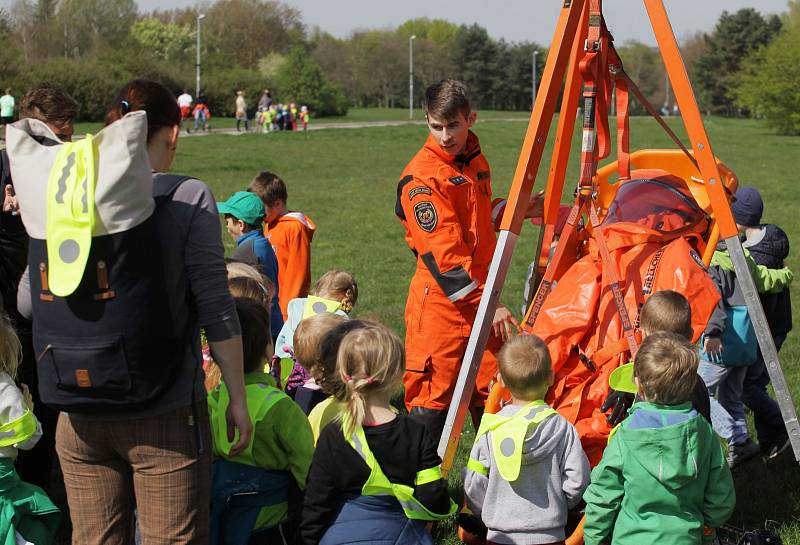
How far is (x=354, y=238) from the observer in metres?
15.3

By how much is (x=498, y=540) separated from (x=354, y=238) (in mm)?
11459

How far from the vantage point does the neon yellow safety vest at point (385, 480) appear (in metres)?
3.45

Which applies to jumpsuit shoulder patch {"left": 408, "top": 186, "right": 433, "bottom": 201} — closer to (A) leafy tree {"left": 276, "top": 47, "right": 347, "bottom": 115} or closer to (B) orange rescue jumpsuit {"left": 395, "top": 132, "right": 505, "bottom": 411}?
(B) orange rescue jumpsuit {"left": 395, "top": 132, "right": 505, "bottom": 411}

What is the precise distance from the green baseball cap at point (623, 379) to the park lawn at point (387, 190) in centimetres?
112

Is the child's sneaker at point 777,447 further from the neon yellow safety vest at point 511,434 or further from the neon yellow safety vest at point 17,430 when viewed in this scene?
the neon yellow safety vest at point 17,430

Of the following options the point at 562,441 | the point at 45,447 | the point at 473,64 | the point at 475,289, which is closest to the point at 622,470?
the point at 562,441

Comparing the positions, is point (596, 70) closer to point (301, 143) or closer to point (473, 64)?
point (301, 143)

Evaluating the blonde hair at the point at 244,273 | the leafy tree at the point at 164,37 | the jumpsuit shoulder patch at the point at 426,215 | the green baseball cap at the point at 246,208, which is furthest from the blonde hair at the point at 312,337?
the leafy tree at the point at 164,37

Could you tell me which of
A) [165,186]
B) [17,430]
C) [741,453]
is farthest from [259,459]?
[741,453]

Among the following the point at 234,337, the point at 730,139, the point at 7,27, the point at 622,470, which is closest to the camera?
the point at 234,337

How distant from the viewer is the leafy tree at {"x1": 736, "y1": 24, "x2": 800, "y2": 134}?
2005 inches

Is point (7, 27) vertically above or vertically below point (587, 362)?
above

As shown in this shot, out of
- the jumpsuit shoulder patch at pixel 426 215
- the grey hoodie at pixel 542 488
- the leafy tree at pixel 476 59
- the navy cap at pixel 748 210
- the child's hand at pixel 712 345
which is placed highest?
the leafy tree at pixel 476 59

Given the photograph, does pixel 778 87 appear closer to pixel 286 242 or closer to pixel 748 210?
pixel 748 210
